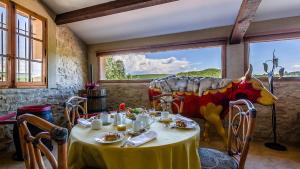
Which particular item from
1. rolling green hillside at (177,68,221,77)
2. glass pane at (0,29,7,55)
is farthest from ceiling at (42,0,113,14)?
rolling green hillside at (177,68,221,77)

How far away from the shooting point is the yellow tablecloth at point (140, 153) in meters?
1.11

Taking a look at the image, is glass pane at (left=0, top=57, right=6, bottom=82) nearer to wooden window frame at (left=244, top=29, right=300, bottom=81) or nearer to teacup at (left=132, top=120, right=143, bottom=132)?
teacup at (left=132, top=120, right=143, bottom=132)

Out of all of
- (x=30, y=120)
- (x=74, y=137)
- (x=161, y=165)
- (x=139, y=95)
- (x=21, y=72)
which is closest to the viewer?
(x=30, y=120)

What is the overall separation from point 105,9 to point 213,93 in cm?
242

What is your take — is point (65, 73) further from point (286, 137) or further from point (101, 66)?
point (286, 137)

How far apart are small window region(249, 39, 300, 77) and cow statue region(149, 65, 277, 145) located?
798 mm

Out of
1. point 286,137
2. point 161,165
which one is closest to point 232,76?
point 286,137

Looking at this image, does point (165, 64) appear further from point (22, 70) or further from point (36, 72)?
point (22, 70)

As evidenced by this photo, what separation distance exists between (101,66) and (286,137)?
14.5 ft

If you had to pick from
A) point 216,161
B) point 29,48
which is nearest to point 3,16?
point 29,48

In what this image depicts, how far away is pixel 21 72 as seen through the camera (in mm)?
3119

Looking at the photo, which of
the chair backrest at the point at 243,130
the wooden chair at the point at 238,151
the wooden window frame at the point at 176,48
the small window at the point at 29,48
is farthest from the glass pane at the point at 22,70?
the chair backrest at the point at 243,130

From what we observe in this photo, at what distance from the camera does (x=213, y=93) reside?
10.0ft

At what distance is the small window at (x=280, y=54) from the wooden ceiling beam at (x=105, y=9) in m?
2.08
